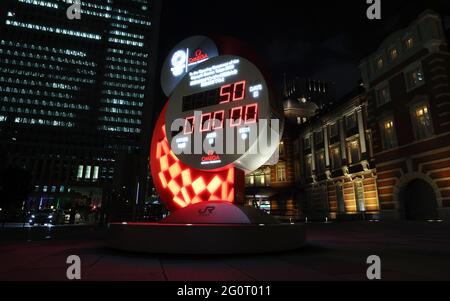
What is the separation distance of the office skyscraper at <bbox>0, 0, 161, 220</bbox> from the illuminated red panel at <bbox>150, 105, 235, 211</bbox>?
91278 millimetres

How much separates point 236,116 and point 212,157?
75.4 inches

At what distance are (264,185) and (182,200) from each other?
37999mm

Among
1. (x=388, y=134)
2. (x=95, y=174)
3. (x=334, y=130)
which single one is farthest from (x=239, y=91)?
(x=95, y=174)

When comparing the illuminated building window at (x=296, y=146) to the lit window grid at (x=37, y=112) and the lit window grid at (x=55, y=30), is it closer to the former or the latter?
the lit window grid at (x=37, y=112)

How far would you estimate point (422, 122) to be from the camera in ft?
78.2

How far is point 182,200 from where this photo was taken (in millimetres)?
12211

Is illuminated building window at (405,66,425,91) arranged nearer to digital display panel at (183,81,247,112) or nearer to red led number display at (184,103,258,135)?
digital display panel at (183,81,247,112)

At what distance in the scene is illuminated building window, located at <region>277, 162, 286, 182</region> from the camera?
47.7 meters

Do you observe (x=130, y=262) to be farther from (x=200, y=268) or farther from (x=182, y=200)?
(x=182, y=200)

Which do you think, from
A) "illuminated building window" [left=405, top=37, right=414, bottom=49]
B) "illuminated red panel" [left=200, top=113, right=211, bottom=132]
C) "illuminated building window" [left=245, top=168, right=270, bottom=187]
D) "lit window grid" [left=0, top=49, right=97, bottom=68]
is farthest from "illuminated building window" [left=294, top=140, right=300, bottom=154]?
"lit window grid" [left=0, top=49, right=97, bottom=68]

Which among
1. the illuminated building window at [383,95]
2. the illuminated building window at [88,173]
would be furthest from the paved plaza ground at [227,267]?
the illuminated building window at [88,173]

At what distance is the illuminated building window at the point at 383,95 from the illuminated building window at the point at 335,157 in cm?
979

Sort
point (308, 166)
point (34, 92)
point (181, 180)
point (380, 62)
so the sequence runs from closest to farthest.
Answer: point (181, 180), point (380, 62), point (308, 166), point (34, 92)

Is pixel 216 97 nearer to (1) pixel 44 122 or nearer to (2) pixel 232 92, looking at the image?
(2) pixel 232 92
